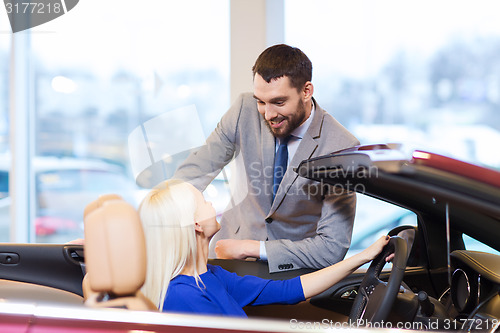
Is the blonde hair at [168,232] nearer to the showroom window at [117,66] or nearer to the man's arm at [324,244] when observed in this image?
the man's arm at [324,244]

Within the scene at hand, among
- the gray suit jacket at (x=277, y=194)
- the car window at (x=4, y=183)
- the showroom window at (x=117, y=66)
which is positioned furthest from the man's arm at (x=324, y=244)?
the car window at (x=4, y=183)

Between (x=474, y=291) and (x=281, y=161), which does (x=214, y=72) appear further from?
(x=474, y=291)

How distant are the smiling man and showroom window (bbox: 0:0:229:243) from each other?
1776 mm

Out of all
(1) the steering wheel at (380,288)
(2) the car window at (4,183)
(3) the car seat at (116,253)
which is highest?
(3) the car seat at (116,253)

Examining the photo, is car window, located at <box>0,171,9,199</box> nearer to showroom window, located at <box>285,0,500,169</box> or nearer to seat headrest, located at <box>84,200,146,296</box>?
showroom window, located at <box>285,0,500,169</box>

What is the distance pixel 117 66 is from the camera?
4309 millimetres

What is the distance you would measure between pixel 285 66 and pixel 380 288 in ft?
3.02

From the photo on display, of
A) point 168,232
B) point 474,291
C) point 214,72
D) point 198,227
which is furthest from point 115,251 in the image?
point 214,72

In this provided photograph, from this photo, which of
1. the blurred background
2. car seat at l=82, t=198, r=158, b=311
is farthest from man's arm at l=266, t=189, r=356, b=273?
the blurred background

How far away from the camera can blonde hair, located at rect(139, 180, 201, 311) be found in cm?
114

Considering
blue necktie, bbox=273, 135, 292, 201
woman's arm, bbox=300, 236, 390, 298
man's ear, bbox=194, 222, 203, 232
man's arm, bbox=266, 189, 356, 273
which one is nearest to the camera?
man's ear, bbox=194, 222, 203, 232

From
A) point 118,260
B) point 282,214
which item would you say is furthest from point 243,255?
point 118,260

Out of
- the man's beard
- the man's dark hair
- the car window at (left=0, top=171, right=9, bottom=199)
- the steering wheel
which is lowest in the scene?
the car window at (left=0, top=171, right=9, bottom=199)

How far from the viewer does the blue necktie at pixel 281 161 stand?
204 cm
